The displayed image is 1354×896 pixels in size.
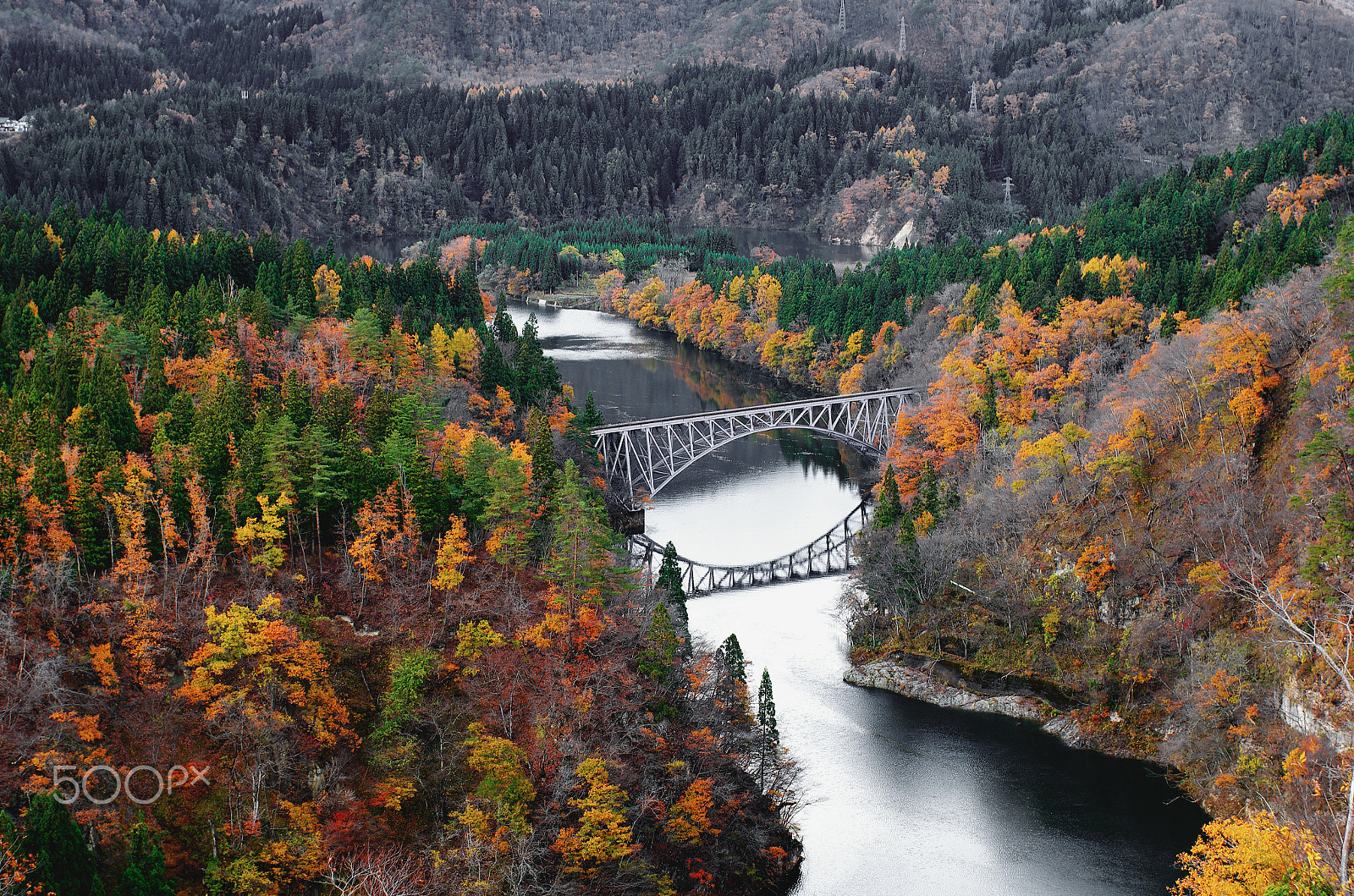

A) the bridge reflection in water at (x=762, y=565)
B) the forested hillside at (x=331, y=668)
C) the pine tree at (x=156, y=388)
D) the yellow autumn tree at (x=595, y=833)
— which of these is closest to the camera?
the forested hillside at (x=331, y=668)

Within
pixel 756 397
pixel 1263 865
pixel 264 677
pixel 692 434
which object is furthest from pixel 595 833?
pixel 756 397

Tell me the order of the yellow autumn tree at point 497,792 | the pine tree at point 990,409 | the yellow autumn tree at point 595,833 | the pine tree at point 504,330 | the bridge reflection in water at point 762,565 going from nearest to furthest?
the yellow autumn tree at point 595,833 < the yellow autumn tree at point 497,792 < the bridge reflection in water at point 762,565 < the pine tree at point 990,409 < the pine tree at point 504,330

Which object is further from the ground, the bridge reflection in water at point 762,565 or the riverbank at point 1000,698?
the riverbank at point 1000,698

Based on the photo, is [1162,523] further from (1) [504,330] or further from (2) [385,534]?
(1) [504,330]

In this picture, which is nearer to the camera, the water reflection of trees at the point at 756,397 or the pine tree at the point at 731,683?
the pine tree at the point at 731,683

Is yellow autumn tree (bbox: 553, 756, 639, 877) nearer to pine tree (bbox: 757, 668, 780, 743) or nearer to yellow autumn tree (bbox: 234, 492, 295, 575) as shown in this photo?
pine tree (bbox: 757, 668, 780, 743)

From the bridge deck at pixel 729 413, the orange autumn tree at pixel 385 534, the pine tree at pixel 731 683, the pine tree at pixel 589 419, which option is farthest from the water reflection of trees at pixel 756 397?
the orange autumn tree at pixel 385 534

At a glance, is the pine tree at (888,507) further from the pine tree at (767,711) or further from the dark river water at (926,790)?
the pine tree at (767,711)

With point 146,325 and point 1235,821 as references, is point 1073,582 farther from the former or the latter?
Answer: point 146,325
